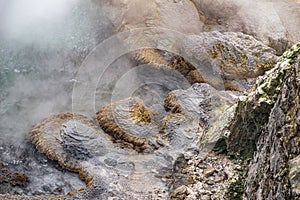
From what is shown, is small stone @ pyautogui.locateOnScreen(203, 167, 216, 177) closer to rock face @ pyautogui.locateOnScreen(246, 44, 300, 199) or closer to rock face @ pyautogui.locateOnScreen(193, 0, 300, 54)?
rock face @ pyautogui.locateOnScreen(246, 44, 300, 199)

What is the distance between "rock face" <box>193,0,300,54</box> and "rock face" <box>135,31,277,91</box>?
1.68 meters

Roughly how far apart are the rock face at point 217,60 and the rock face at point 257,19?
1678mm

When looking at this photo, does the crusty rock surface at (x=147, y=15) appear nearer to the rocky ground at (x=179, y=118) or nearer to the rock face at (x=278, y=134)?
the rocky ground at (x=179, y=118)

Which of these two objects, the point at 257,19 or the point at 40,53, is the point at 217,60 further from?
the point at 40,53

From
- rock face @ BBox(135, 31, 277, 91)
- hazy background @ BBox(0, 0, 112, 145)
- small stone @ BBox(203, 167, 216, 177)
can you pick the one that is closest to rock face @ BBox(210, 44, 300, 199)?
small stone @ BBox(203, 167, 216, 177)

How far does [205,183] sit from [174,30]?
904cm

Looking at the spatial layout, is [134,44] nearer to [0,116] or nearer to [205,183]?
[0,116]

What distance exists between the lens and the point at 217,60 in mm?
16578

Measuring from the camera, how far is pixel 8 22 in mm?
16844

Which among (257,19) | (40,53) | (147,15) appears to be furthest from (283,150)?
(257,19)

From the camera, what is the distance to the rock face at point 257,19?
60.8 feet

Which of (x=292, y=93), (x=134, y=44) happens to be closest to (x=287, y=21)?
(x=134, y=44)

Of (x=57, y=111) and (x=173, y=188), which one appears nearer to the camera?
(x=173, y=188)

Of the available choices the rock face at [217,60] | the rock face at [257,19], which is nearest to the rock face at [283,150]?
the rock face at [217,60]
